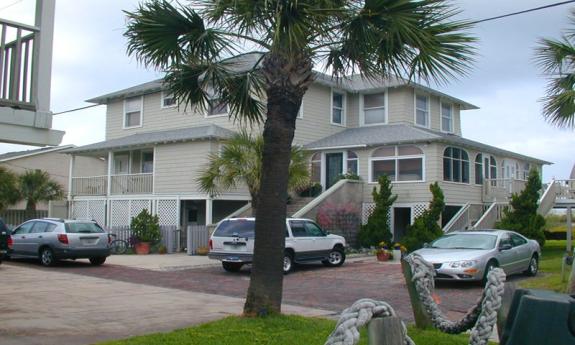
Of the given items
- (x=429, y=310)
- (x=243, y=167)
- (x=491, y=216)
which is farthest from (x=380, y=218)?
(x=429, y=310)

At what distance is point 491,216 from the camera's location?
2683 centimetres

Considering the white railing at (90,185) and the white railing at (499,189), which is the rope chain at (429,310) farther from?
the white railing at (90,185)

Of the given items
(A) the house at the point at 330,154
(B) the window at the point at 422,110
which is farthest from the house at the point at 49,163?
(B) the window at the point at 422,110

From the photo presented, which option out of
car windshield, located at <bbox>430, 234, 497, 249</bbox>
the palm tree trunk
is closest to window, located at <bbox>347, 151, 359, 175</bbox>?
car windshield, located at <bbox>430, 234, 497, 249</bbox>

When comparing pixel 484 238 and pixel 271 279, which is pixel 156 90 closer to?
pixel 484 238

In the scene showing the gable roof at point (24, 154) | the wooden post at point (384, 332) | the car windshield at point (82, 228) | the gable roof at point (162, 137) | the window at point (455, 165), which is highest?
the gable roof at point (24, 154)

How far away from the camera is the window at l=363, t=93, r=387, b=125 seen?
30938 millimetres

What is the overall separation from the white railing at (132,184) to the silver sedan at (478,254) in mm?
15949

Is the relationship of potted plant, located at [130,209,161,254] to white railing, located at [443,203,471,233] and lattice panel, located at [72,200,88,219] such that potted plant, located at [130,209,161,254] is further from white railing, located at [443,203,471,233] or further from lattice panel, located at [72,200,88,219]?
white railing, located at [443,203,471,233]

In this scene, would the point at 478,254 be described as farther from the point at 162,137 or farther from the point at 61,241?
the point at 162,137

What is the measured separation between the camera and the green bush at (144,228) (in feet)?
84.6

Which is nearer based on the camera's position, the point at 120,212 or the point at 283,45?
the point at 283,45

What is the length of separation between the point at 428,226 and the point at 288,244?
756cm

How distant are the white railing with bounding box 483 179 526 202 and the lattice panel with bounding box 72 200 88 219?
63.5ft
